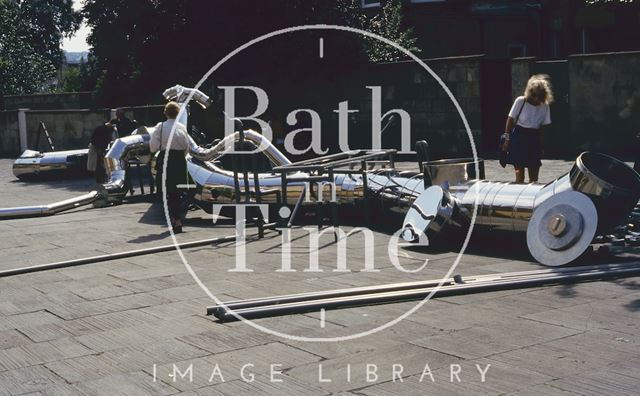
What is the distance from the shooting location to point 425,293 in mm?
7074

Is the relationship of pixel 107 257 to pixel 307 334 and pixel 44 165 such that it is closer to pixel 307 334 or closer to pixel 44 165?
pixel 307 334

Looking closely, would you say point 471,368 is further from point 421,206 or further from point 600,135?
point 600,135

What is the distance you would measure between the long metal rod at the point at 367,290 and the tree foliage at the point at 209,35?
15.3 metres

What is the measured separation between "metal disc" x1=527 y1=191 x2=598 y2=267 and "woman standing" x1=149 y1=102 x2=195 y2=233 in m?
4.57

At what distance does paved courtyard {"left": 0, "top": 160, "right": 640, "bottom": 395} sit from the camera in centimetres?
507

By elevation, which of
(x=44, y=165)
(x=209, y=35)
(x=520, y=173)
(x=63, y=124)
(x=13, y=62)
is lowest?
(x=44, y=165)

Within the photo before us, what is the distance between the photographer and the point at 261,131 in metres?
23.2

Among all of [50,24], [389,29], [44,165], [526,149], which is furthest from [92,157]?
[50,24]

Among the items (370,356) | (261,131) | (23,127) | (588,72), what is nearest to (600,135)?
(588,72)

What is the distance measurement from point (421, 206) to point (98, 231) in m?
4.37

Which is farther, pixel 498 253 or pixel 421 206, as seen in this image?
pixel 421 206

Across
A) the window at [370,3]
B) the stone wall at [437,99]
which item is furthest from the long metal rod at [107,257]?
the window at [370,3]

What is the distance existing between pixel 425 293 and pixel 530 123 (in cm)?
474

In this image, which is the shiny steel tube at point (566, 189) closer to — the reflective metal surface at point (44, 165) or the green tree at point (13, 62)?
the reflective metal surface at point (44, 165)
